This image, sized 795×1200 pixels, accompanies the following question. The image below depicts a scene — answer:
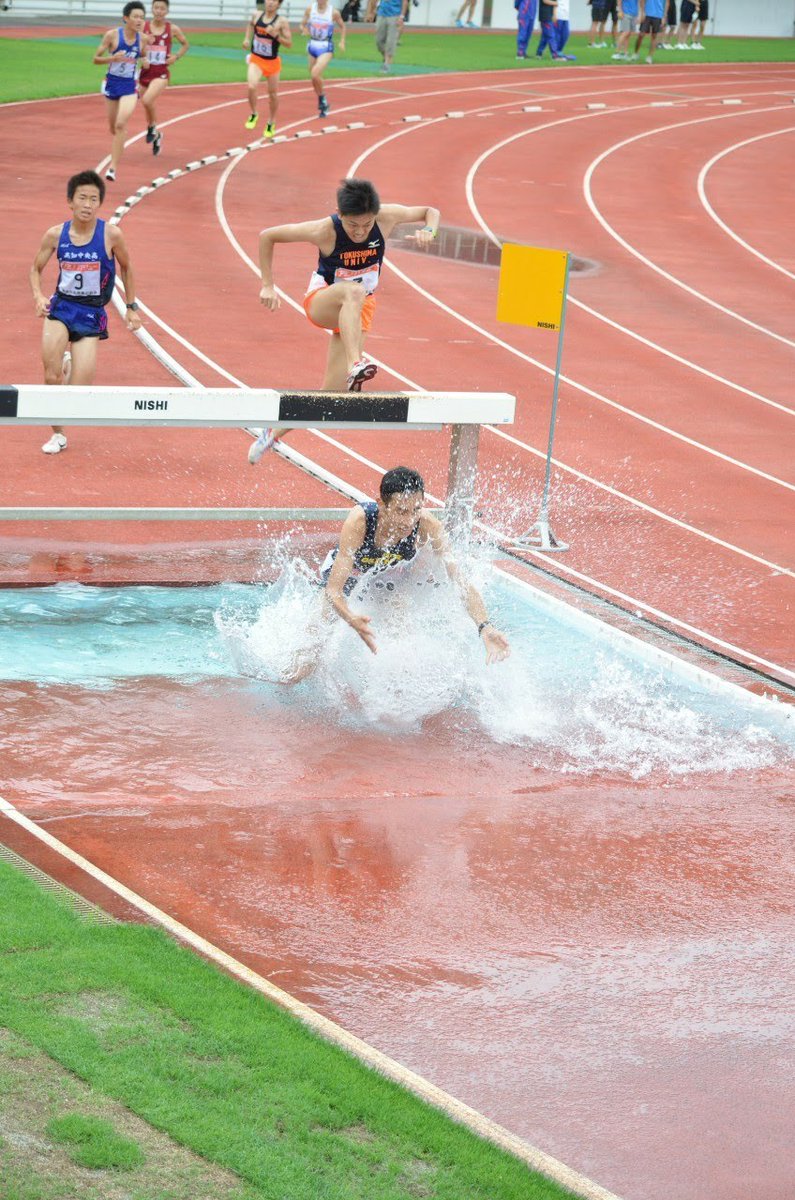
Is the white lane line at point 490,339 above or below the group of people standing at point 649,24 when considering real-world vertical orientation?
below

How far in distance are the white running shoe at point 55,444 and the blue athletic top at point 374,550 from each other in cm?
444

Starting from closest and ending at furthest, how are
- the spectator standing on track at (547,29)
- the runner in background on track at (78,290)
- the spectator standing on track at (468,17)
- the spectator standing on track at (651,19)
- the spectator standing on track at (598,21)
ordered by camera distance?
the runner in background on track at (78,290) → the spectator standing on track at (547,29) → the spectator standing on track at (651,19) → the spectator standing on track at (598,21) → the spectator standing on track at (468,17)

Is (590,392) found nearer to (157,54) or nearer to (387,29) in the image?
(157,54)

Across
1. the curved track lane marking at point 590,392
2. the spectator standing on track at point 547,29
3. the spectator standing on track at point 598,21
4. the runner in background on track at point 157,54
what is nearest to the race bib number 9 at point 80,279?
the curved track lane marking at point 590,392

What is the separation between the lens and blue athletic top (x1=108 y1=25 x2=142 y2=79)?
68.0ft

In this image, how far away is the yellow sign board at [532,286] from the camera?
10820 millimetres

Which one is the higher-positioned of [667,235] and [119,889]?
[667,235]

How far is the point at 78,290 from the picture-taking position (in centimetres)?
1067

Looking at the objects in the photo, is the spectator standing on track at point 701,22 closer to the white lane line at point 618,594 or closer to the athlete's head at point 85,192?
the white lane line at point 618,594

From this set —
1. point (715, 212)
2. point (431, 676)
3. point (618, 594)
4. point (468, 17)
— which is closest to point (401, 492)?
point (431, 676)

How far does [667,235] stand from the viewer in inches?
918

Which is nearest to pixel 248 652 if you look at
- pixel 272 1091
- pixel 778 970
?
pixel 778 970

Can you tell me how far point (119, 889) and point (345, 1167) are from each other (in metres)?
1.86

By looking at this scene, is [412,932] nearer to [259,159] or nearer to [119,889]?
[119,889]
